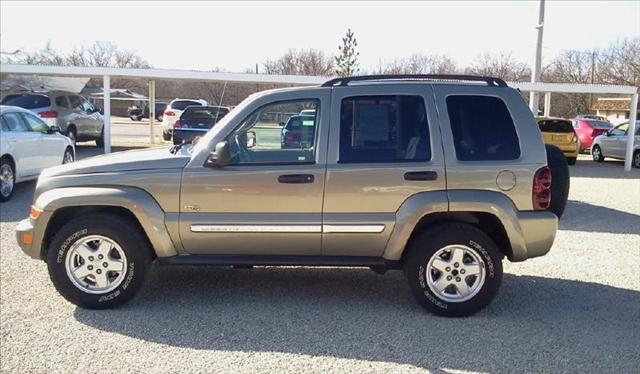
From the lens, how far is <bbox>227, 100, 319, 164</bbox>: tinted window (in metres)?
4.38

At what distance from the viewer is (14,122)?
9.34 metres

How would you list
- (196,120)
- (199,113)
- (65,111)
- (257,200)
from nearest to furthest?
(257,200)
(196,120)
(199,113)
(65,111)

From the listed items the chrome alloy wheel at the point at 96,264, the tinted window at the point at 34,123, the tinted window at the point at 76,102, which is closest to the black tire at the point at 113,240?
the chrome alloy wheel at the point at 96,264

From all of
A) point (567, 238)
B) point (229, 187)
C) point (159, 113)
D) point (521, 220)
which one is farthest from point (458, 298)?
point (159, 113)

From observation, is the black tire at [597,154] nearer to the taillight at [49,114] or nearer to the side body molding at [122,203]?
the taillight at [49,114]

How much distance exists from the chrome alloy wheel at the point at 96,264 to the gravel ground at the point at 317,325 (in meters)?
0.23

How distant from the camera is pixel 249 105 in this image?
14.6 feet

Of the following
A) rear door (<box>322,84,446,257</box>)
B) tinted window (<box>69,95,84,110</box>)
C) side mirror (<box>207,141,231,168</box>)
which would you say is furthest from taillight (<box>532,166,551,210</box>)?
tinted window (<box>69,95,84,110</box>)

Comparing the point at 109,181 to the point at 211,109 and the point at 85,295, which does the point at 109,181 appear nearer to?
the point at 85,295

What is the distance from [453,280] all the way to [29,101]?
15.5m

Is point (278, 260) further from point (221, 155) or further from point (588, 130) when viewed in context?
point (588, 130)

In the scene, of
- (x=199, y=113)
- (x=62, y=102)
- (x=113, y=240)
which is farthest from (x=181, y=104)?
(x=113, y=240)

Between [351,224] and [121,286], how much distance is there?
194 centimetres

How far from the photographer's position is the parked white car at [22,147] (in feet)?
29.1
